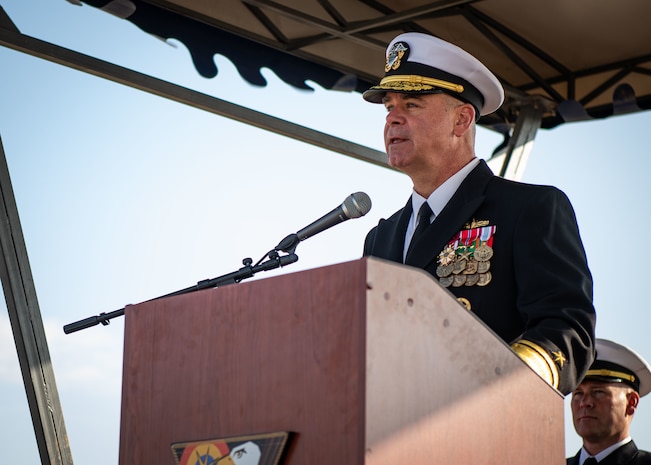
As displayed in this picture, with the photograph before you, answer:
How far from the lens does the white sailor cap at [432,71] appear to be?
86.7 inches

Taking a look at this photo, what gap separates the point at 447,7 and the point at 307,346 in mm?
3971

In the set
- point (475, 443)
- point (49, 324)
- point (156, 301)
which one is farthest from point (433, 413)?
point (49, 324)

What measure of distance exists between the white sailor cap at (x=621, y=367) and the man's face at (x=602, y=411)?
51mm

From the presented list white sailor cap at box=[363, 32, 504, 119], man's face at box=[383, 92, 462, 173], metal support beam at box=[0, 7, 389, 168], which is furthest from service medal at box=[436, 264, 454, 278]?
metal support beam at box=[0, 7, 389, 168]

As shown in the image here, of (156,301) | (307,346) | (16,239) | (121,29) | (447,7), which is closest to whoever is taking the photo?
(307,346)

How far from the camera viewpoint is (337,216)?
2045 mm

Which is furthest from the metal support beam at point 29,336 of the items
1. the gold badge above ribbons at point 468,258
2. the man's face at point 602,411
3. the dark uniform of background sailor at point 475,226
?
the gold badge above ribbons at point 468,258

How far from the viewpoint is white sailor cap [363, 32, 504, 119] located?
2.20 m

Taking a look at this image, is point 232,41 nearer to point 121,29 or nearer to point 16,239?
point 121,29

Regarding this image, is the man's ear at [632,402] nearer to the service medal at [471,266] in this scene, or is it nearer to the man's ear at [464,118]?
the man's ear at [464,118]

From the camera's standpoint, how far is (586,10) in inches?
196

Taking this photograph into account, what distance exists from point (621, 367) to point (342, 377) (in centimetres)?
303

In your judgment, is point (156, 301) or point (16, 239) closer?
point (156, 301)

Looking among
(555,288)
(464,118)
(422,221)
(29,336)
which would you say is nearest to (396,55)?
(464,118)
